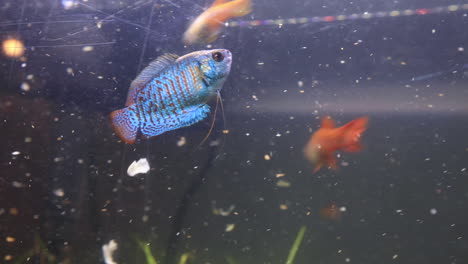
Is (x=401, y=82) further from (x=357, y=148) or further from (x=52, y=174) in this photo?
(x=52, y=174)

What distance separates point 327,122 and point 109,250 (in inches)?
97.9

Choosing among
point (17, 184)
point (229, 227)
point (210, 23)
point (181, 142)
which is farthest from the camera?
point (229, 227)

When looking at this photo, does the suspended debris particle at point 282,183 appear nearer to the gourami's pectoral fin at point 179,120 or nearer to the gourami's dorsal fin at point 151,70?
the gourami's pectoral fin at point 179,120

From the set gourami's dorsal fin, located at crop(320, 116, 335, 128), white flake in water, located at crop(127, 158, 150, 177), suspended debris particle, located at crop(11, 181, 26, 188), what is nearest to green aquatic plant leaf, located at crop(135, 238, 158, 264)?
white flake in water, located at crop(127, 158, 150, 177)

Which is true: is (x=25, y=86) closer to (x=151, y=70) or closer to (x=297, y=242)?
(x=151, y=70)

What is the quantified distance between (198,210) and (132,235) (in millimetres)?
685

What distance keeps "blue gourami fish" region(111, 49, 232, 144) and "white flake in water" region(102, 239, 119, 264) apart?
5.81 ft

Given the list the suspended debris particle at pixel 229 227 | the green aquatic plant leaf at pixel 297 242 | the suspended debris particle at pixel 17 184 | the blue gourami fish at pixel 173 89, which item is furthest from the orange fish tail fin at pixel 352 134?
the suspended debris particle at pixel 17 184

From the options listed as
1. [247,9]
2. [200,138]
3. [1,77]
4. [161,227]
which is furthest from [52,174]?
[247,9]

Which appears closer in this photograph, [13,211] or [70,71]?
[70,71]

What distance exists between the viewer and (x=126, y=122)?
5.16ft

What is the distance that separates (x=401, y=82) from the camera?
3.18 meters

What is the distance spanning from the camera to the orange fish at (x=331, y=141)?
2.71 metres

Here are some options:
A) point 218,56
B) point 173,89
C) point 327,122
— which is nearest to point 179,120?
point 173,89
